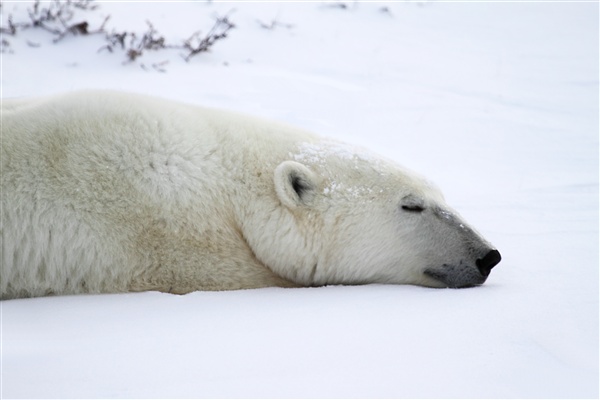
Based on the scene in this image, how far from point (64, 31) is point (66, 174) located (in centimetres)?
479

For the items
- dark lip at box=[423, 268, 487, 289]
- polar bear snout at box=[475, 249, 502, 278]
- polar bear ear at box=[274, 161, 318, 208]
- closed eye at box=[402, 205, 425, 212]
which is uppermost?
polar bear ear at box=[274, 161, 318, 208]

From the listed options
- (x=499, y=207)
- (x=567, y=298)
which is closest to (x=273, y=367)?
(x=567, y=298)

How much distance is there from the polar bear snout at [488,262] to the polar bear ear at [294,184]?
87 centimetres

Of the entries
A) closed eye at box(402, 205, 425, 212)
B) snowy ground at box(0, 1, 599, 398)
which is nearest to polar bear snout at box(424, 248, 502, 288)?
snowy ground at box(0, 1, 599, 398)

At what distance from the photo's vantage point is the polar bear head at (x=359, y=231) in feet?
10.1

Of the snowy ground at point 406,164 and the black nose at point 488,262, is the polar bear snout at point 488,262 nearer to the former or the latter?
the black nose at point 488,262

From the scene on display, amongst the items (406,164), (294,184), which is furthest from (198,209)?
(406,164)

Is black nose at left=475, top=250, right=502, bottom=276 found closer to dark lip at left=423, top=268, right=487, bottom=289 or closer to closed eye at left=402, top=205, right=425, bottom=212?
dark lip at left=423, top=268, right=487, bottom=289

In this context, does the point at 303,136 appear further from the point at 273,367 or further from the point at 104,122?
the point at 273,367

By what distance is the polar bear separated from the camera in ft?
9.11

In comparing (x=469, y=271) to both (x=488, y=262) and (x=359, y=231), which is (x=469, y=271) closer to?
(x=488, y=262)

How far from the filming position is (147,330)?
2.21m

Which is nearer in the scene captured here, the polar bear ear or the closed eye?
→ the polar bear ear

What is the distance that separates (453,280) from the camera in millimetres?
3068
